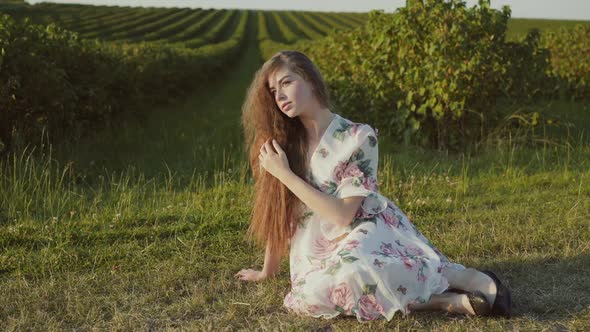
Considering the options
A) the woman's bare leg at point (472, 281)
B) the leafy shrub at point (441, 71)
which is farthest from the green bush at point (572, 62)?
the woman's bare leg at point (472, 281)

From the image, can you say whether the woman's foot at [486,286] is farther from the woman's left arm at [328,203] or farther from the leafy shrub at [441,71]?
the leafy shrub at [441,71]

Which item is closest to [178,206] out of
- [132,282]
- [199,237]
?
[199,237]

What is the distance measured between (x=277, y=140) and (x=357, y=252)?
708 mm

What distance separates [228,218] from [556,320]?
2442 millimetres

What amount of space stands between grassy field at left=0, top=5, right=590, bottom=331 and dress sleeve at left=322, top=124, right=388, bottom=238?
0.53m

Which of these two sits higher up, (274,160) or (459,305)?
(274,160)

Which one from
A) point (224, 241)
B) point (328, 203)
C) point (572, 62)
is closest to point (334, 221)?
point (328, 203)

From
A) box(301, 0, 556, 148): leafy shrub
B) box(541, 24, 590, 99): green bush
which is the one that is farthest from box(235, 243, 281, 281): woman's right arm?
box(541, 24, 590, 99): green bush

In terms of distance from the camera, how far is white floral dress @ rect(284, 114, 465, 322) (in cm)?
281

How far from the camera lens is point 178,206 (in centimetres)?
497

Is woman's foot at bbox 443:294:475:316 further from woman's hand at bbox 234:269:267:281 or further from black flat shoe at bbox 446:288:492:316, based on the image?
woman's hand at bbox 234:269:267:281

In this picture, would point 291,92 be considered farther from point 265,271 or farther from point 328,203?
point 265,271

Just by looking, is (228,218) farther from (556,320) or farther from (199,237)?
(556,320)

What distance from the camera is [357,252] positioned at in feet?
9.29
